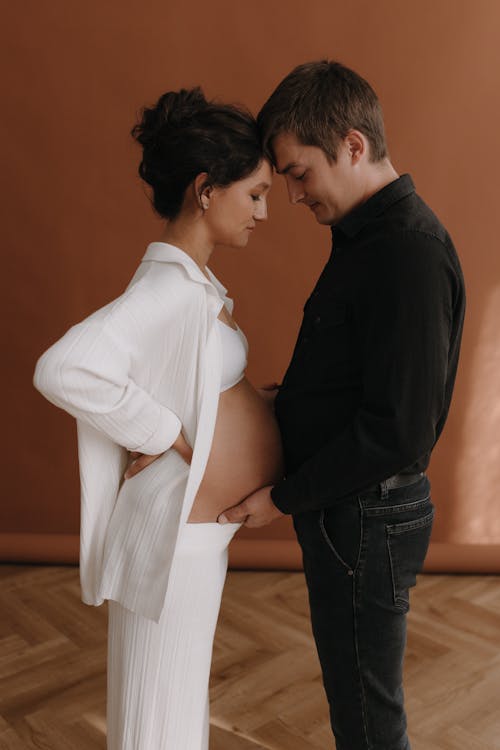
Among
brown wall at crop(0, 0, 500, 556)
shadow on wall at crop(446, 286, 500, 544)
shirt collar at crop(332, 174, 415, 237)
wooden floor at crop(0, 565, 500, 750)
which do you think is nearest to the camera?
shirt collar at crop(332, 174, 415, 237)

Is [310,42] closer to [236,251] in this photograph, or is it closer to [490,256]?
[236,251]

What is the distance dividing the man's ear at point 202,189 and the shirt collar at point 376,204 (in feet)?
0.85

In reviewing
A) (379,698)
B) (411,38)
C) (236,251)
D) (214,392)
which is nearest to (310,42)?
(411,38)

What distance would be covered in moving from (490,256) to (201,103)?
174 centimetres

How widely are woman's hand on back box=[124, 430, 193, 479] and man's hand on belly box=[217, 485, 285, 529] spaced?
5.3 inches

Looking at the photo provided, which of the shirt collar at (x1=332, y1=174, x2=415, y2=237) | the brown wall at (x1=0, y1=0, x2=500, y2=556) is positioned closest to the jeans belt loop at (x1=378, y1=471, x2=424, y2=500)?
the shirt collar at (x1=332, y1=174, x2=415, y2=237)

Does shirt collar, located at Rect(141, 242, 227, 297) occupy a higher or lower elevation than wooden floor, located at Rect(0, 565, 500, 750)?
higher

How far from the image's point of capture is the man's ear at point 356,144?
1286mm

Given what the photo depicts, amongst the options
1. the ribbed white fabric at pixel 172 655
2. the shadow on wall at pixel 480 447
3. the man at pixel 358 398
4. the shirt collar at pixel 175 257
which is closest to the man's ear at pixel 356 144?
the man at pixel 358 398

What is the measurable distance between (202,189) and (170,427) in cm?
44

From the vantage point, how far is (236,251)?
278 centimetres

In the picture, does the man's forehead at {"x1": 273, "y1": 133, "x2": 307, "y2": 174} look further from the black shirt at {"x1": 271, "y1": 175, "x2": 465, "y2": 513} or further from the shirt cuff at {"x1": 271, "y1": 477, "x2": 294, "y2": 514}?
the shirt cuff at {"x1": 271, "y1": 477, "x2": 294, "y2": 514}

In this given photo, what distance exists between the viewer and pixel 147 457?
1.35 metres

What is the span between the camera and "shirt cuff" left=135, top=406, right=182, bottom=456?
1281mm
